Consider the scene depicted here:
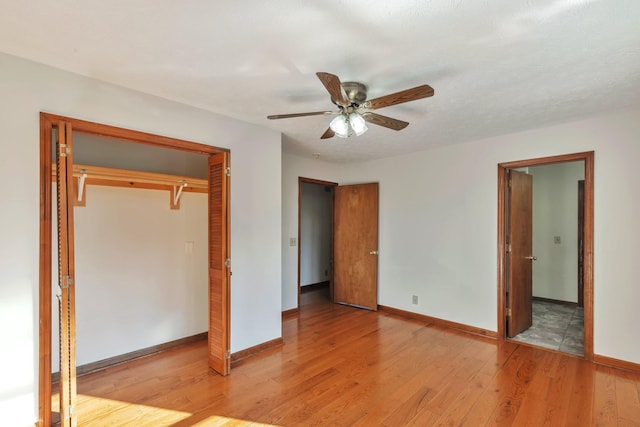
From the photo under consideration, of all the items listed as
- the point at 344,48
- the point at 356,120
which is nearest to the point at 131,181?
the point at 356,120

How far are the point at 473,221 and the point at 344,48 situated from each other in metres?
2.92

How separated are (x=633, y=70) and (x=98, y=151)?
4.31 meters

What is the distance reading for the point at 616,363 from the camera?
2801 millimetres

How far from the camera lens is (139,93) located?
234 cm

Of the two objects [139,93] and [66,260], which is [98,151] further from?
[66,260]

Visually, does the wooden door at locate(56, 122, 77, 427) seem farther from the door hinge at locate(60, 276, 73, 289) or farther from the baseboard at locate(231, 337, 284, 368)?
the baseboard at locate(231, 337, 284, 368)

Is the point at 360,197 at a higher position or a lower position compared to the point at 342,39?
lower

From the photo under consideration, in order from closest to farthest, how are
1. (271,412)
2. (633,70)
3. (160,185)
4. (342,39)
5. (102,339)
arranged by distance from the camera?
1. (342,39)
2. (633,70)
3. (271,412)
4. (102,339)
5. (160,185)

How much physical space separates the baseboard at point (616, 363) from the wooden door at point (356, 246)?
253 centimetres

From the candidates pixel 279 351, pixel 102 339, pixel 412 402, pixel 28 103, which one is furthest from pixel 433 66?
pixel 102 339

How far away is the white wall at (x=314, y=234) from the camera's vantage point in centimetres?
601

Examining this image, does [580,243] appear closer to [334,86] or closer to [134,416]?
[334,86]

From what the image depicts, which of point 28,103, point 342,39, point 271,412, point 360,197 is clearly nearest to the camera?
point 342,39

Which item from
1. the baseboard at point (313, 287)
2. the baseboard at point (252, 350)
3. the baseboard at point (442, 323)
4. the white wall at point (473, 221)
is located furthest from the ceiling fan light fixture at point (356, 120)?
the baseboard at point (313, 287)
